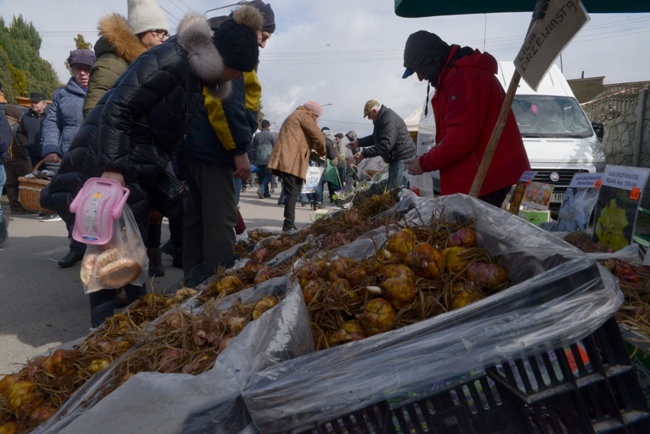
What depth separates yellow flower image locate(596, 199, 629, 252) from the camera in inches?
107

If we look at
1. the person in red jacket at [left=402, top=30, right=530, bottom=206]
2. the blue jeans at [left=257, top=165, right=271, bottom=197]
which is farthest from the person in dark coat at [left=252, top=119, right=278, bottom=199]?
the person in red jacket at [left=402, top=30, right=530, bottom=206]

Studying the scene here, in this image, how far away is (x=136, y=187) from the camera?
117 inches

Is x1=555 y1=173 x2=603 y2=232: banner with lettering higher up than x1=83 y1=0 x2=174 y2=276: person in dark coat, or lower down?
lower down

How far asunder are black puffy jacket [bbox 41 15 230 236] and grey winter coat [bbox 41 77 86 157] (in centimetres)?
295

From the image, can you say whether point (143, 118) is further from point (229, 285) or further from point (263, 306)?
point (263, 306)

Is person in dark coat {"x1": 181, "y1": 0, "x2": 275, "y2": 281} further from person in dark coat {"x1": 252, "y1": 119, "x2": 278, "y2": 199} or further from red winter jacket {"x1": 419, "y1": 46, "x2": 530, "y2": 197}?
person in dark coat {"x1": 252, "y1": 119, "x2": 278, "y2": 199}

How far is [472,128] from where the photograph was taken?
3.10m

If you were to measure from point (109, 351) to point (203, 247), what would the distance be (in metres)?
1.73

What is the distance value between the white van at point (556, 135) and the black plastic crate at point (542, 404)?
596 centimetres

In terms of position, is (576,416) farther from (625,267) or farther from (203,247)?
(203,247)

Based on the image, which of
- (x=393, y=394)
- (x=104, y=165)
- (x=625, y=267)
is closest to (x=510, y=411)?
(x=393, y=394)

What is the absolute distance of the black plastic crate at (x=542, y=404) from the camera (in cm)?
117

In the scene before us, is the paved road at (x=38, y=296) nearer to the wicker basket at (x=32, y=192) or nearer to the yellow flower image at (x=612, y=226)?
the wicker basket at (x=32, y=192)

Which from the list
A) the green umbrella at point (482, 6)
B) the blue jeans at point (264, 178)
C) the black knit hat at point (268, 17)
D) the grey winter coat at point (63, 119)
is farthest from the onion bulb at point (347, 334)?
the blue jeans at point (264, 178)
